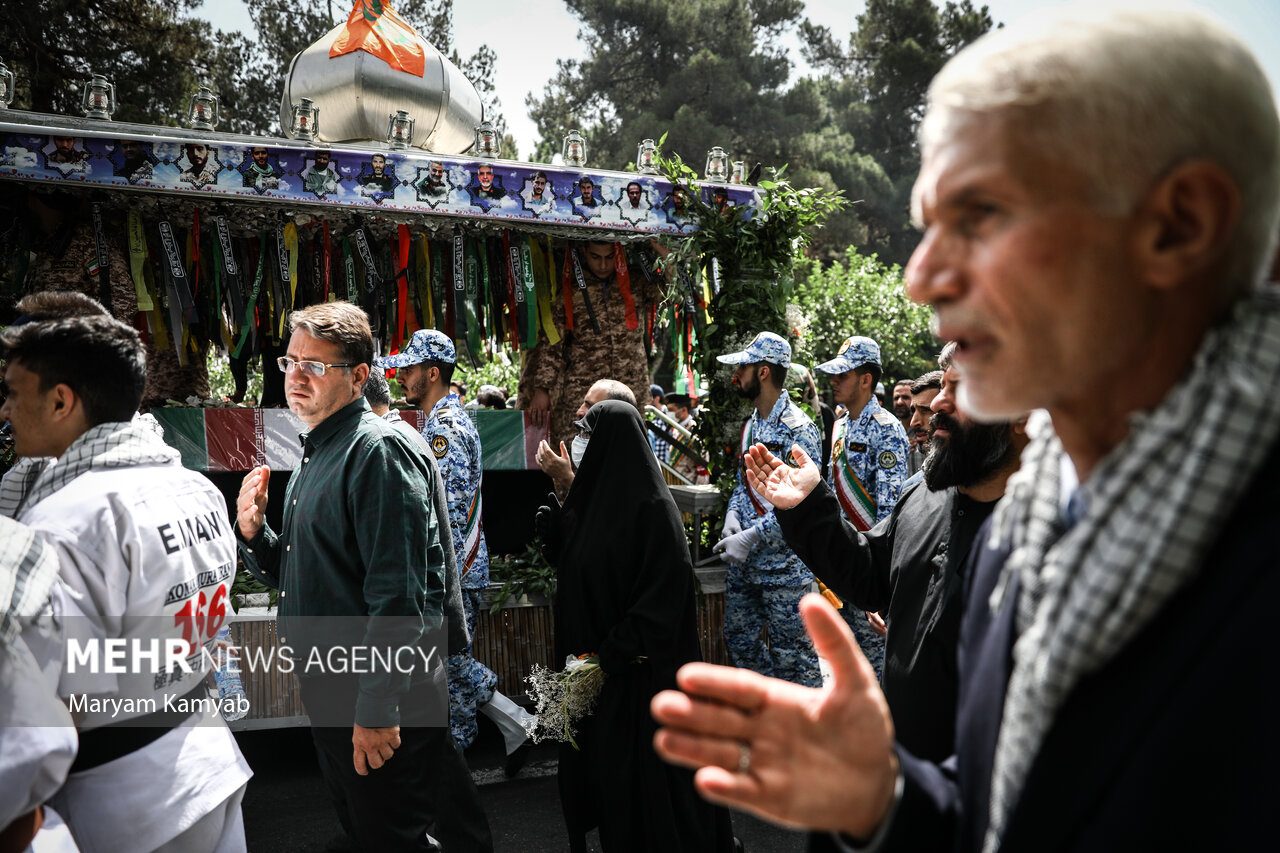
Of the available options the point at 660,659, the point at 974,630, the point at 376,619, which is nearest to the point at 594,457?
the point at 660,659

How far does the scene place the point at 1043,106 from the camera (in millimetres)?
857

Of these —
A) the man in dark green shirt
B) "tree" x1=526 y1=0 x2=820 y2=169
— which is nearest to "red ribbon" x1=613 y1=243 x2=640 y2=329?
the man in dark green shirt

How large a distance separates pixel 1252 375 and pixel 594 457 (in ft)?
9.79

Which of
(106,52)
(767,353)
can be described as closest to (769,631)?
(767,353)

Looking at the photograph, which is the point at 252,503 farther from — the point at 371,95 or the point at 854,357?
the point at 371,95

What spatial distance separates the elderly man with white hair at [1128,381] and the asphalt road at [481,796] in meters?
3.89

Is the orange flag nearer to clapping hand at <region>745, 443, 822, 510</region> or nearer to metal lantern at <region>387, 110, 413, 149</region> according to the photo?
metal lantern at <region>387, 110, 413, 149</region>

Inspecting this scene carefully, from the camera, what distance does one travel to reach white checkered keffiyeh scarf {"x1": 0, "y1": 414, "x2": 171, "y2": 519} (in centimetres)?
230

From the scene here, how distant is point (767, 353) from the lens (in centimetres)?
598

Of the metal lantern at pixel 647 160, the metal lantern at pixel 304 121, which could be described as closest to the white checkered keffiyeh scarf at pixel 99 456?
the metal lantern at pixel 304 121

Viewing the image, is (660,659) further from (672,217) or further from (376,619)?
(672,217)

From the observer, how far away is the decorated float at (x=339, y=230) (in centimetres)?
577

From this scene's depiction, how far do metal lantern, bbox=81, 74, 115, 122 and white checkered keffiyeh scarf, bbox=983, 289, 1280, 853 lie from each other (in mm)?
7091

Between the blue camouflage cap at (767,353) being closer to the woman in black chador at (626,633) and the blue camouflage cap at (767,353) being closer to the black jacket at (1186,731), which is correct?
the woman in black chador at (626,633)
